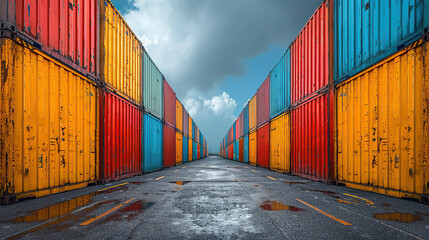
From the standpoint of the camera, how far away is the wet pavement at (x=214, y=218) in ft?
10.2

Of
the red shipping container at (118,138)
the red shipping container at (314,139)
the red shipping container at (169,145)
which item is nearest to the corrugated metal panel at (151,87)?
the red shipping container at (118,138)

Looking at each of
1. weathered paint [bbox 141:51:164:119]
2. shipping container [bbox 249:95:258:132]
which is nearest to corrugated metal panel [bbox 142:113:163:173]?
weathered paint [bbox 141:51:164:119]

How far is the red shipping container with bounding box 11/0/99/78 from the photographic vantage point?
552 centimetres

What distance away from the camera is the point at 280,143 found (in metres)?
14.0

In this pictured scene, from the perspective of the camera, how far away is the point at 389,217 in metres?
3.96

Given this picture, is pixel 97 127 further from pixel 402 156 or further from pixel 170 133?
pixel 170 133

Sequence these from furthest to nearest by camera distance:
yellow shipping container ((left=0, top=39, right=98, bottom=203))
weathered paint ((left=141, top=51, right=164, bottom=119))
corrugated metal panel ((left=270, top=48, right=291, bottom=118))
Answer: weathered paint ((left=141, top=51, right=164, bottom=119)), corrugated metal panel ((left=270, top=48, right=291, bottom=118)), yellow shipping container ((left=0, top=39, right=98, bottom=203))

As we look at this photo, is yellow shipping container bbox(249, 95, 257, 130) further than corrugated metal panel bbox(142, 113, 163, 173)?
Yes

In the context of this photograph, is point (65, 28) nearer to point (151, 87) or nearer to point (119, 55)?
point (119, 55)

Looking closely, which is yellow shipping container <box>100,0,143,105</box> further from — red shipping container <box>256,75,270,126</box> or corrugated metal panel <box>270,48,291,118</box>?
red shipping container <box>256,75,270,126</box>

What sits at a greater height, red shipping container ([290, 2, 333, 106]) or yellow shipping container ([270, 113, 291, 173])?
red shipping container ([290, 2, 333, 106])

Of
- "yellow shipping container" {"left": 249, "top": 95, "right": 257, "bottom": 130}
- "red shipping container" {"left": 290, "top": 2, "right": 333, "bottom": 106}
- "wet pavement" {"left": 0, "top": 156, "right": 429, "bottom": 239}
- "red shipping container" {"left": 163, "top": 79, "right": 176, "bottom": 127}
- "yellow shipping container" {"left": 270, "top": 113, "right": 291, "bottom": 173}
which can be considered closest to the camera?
"wet pavement" {"left": 0, "top": 156, "right": 429, "bottom": 239}

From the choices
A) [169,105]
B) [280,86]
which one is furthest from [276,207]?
[169,105]

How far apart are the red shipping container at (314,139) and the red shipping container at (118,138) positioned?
345 inches
